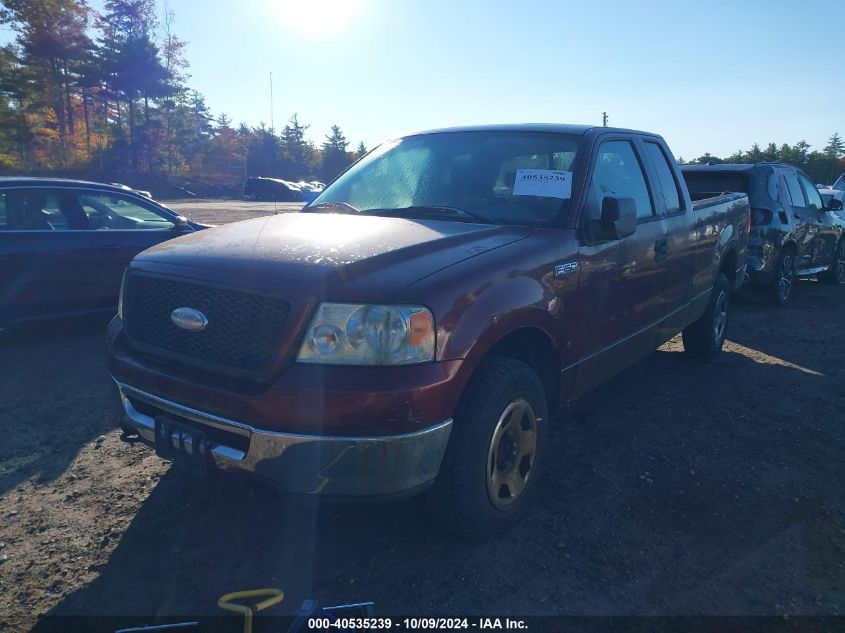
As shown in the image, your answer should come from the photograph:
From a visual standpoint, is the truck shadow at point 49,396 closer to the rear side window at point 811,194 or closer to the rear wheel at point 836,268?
the rear side window at point 811,194

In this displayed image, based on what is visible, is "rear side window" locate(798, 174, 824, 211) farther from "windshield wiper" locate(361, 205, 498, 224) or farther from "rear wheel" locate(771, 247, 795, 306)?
"windshield wiper" locate(361, 205, 498, 224)

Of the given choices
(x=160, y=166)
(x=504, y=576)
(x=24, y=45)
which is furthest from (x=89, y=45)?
(x=504, y=576)

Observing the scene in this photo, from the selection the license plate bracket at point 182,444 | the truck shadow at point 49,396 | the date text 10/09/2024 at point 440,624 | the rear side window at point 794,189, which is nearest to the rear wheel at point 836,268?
the rear side window at point 794,189

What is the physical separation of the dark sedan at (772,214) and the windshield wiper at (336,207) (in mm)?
5578

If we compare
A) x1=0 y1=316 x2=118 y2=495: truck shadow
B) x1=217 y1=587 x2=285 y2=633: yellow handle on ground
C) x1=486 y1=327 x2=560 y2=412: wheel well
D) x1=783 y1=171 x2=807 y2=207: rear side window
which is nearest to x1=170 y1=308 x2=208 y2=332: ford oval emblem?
x1=217 y1=587 x2=285 y2=633: yellow handle on ground

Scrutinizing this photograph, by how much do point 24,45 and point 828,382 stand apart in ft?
152

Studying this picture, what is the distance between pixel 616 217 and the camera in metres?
3.45

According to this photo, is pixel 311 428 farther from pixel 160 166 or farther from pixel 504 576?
pixel 160 166

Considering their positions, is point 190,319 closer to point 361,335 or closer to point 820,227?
point 361,335

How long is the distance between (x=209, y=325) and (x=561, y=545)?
6.17 feet

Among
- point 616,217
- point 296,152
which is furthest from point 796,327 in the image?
point 296,152

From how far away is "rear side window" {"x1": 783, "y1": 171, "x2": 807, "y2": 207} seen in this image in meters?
8.88

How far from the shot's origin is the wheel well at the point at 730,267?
605cm

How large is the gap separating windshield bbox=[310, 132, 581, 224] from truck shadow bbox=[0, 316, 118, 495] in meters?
2.12
